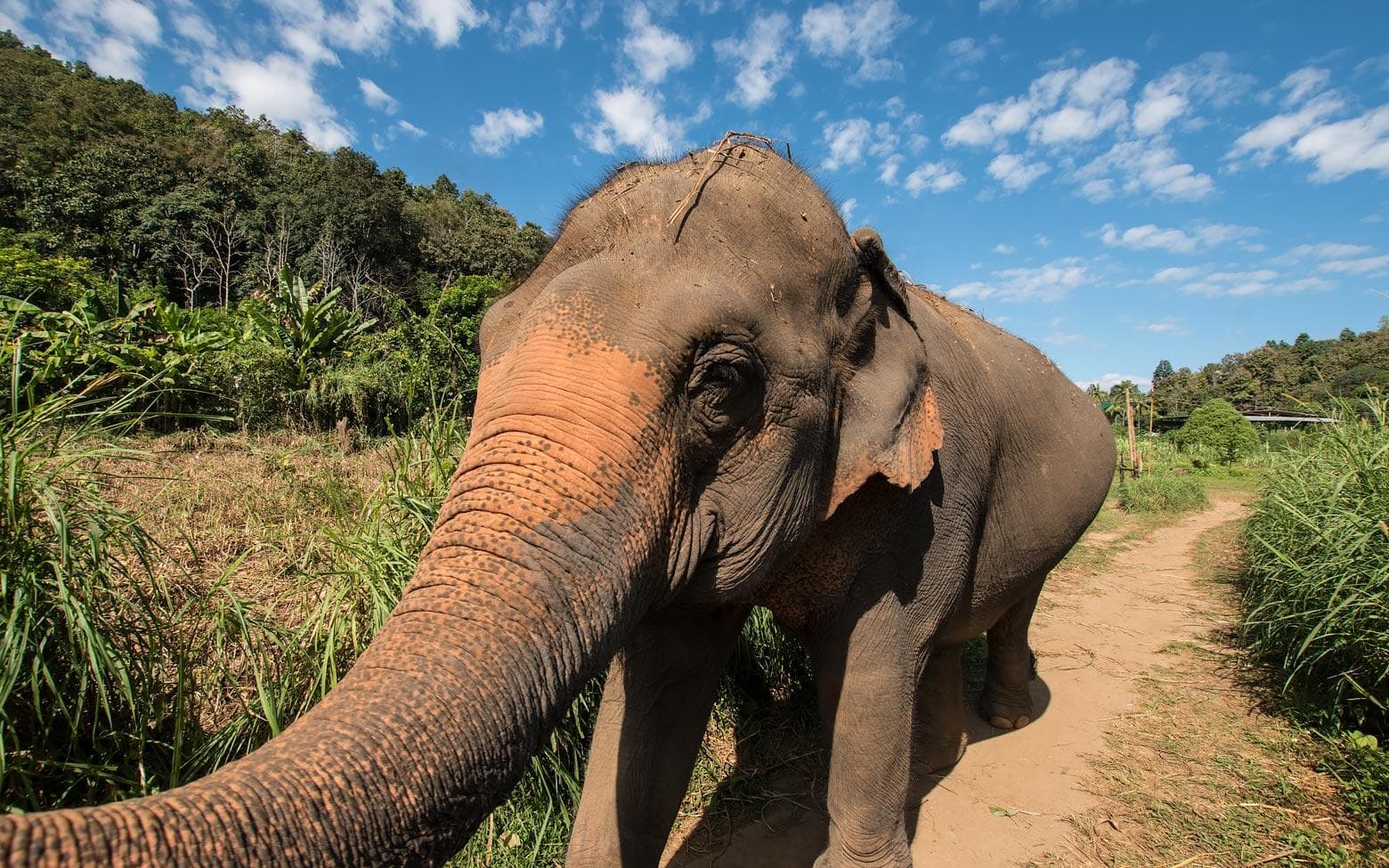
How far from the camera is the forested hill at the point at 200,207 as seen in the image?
3697 centimetres

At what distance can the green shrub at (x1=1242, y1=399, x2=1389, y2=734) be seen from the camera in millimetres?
3984

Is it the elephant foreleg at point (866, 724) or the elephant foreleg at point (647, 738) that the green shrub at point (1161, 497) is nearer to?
the elephant foreleg at point (866, 724)

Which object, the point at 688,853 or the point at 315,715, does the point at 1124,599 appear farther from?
the point at 315,715

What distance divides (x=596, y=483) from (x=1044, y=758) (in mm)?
3993

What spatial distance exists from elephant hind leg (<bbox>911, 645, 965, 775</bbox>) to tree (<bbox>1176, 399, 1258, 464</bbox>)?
24.7 m

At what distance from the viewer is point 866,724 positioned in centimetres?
231

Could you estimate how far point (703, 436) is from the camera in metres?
1.60

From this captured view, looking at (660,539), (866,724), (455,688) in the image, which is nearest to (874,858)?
(866,724)

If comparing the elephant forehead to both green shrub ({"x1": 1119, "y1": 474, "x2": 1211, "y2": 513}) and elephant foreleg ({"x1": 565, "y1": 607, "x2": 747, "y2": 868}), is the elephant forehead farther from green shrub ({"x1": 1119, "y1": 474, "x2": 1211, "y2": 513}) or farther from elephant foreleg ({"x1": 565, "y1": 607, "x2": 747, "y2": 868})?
green shrub ({"x1": 1119, "y1": 474, "x2": 1211, "y2": 513})

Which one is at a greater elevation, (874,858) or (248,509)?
(248,509)

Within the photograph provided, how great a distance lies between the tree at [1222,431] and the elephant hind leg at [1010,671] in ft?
78.5

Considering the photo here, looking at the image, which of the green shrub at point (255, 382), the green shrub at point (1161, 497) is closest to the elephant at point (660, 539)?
the green shrub at point (255, 382)

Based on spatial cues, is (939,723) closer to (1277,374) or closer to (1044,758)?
(1044,758)

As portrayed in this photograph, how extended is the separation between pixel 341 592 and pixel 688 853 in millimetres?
2047
